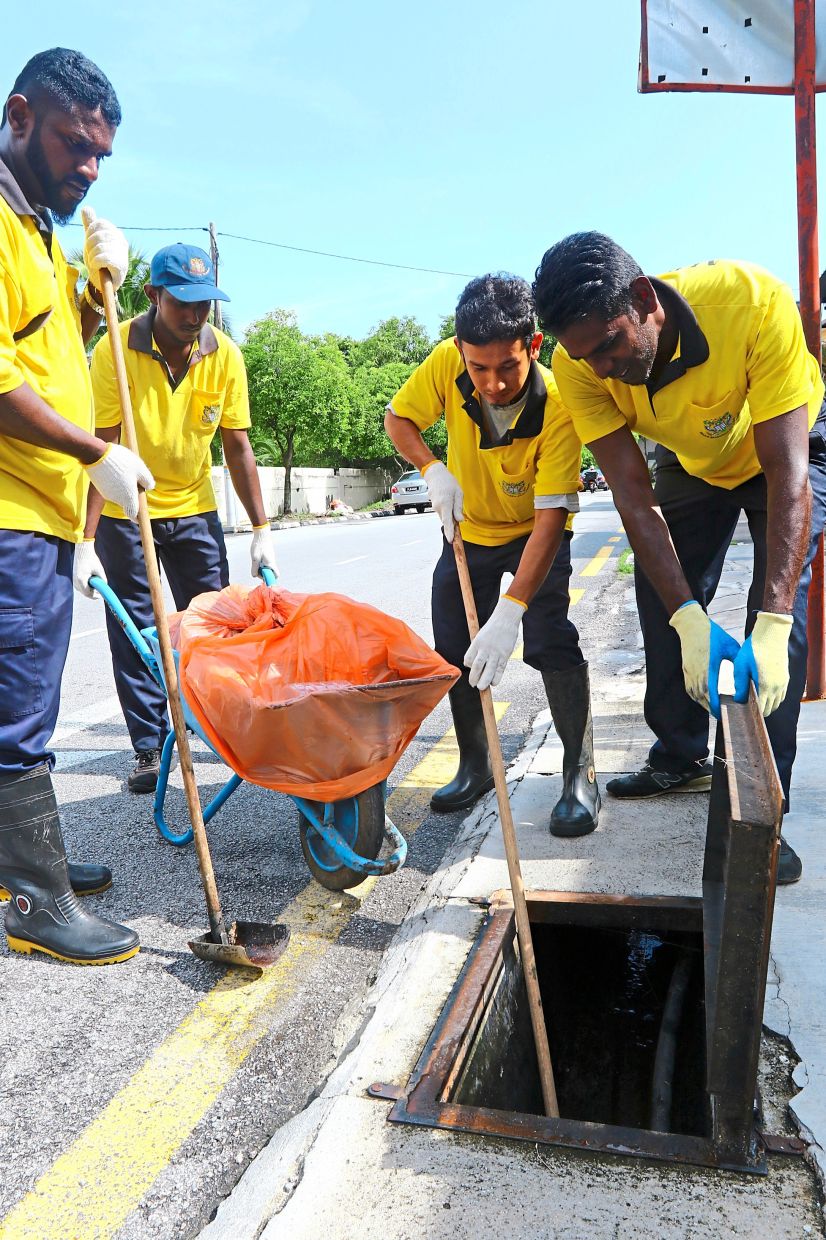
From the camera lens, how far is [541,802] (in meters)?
3.26

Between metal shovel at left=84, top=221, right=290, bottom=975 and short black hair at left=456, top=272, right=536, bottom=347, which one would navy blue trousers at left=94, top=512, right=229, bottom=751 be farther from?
short black hair at left=456, top=272, right=536, bottom=347

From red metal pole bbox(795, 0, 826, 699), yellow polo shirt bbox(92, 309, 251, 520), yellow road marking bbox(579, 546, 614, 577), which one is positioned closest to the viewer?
yellow polo shirt bbox(92, 309, 251, 520)

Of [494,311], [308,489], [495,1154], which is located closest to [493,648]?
[494,311]

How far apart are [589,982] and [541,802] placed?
758 millimetres

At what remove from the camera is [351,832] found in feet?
8.52

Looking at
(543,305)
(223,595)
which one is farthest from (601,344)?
(223,595)

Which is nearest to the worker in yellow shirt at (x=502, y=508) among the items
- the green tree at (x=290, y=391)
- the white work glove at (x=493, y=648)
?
the white work glove at (x=493, y=648)

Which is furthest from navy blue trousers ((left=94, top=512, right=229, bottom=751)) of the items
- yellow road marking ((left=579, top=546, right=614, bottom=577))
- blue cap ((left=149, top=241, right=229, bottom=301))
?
yellow road marking ((left=579, top=546, right=614, bottom=577))

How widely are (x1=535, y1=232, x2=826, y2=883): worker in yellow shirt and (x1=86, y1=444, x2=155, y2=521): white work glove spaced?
1.19 meters

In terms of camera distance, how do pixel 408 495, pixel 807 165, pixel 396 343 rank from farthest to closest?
1. pixel 396 343
2. pixel 408 495
3. pixel 807 165

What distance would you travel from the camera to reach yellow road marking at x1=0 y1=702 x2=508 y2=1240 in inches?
63.1

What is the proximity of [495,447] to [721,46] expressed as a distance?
7.60ft

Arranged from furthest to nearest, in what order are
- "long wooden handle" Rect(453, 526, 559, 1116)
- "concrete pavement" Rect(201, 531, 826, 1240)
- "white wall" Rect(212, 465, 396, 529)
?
"white wall" Rect(212, 465, 396, 529) < "long wooden handle" Rect(453, 526, 559, 1116) < "concrete pavement" Rect(201, 531, 826, 1240)

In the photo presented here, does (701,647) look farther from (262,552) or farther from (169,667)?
(262,552)
